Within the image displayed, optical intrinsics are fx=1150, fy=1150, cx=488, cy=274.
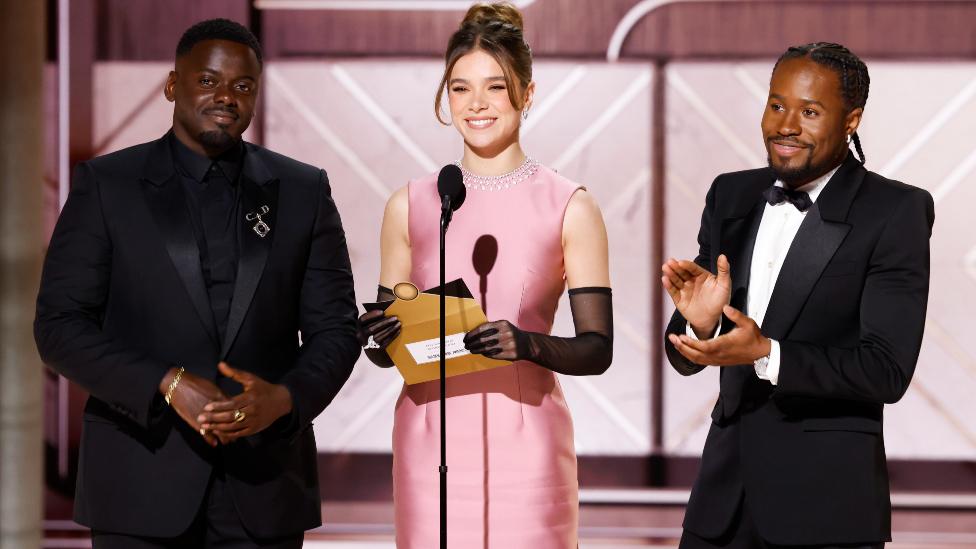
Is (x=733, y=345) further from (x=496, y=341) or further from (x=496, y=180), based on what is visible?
(x=496, y=180)

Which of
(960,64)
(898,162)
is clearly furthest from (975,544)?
(960,64)

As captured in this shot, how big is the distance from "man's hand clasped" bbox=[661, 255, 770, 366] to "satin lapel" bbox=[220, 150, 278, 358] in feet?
2.60

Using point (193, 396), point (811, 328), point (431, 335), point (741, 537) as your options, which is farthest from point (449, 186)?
point (741, 537)

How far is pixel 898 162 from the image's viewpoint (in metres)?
4.61

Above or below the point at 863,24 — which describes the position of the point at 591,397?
below

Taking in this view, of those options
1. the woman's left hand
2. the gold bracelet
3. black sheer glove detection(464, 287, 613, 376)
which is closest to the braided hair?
black sheer glove detection(464, 287, 613, 376)

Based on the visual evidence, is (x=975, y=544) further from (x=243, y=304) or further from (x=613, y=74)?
(x=243, y=304)

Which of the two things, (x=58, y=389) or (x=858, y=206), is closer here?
(x=858, y=206)

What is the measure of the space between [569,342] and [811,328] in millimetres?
512

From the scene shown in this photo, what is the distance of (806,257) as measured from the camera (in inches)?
86.6

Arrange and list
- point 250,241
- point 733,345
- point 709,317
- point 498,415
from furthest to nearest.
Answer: point 498,415
point 250,241
point 709,317
point 733,345

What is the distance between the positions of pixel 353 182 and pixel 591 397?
4.27 feet

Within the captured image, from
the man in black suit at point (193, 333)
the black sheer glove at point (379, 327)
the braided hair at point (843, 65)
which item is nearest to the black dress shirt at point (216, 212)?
the man in black suit at point (193, 333)

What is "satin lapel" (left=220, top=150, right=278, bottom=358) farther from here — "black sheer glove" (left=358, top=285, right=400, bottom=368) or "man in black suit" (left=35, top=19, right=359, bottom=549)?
"black sheer glove" (left=358, top=285, right=400, bottom=368)
